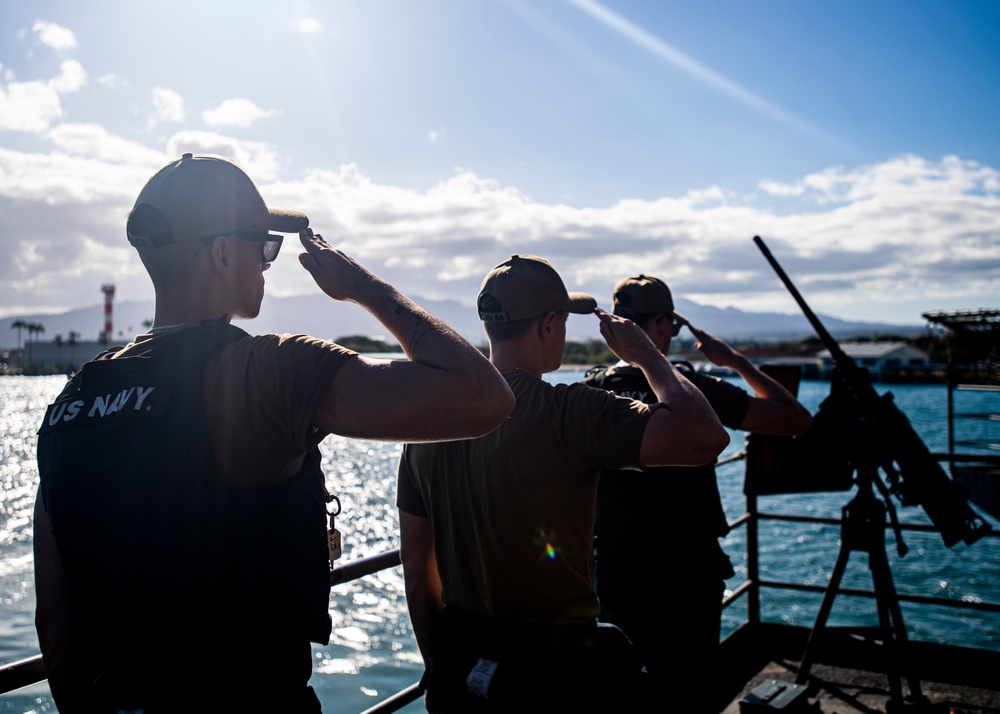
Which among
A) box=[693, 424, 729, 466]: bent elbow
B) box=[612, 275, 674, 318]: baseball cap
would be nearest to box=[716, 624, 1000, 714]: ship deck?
box=[612, 275, 674, 318]: baseball cap

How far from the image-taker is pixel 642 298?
3.34 m

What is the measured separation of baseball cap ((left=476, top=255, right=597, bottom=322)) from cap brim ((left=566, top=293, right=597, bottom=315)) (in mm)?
351

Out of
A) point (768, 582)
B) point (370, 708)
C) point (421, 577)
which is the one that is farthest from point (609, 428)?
point (768, 582)

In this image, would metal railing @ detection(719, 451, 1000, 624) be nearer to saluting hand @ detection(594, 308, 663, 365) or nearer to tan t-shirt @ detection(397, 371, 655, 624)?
saluting hand @ detection(594, 308, 663, 365)

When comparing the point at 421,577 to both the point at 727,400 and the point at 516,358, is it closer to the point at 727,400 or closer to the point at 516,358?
the point at 516,358

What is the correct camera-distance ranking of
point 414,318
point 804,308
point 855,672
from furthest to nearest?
point 855,672
point 804,308
point 414,318

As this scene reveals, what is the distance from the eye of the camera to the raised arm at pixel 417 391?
142 centimetres

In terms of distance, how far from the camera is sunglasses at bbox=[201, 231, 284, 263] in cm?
158

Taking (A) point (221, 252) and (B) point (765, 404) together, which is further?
(B) point (765, 404)

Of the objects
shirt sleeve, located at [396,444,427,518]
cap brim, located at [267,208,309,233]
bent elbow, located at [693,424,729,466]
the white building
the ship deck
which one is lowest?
the ship deck

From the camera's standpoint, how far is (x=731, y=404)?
316cm

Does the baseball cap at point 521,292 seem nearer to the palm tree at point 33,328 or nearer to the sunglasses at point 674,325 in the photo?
the sunglasses at point 674,325

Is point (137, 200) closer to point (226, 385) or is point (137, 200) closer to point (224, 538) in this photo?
point (226, 385)

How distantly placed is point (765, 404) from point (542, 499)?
59.9 inches
